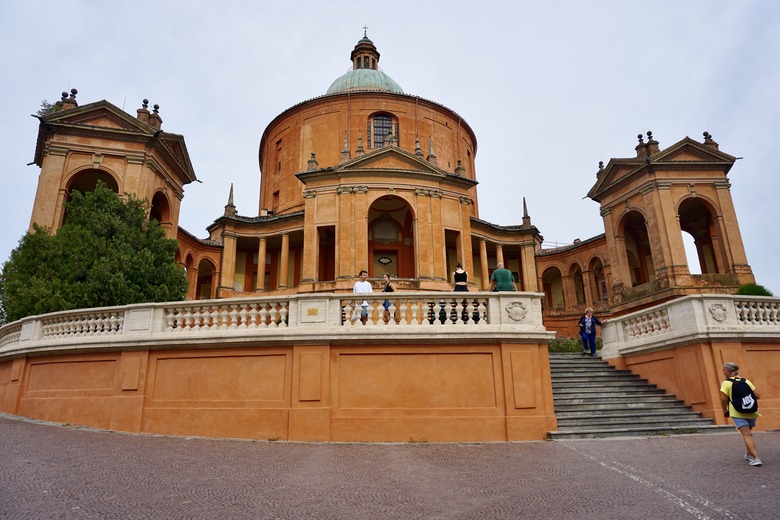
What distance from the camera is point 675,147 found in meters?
24.3

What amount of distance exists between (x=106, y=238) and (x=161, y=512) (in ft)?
42.9

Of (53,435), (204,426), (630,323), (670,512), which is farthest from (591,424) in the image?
(53,435)

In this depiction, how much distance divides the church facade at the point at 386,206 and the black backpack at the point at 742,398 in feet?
55.4

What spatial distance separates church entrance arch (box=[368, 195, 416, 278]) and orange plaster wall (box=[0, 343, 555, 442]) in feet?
58.4

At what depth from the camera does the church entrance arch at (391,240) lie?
27.9 m

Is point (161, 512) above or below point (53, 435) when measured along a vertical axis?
below

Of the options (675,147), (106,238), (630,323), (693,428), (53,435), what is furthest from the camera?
(675,147)

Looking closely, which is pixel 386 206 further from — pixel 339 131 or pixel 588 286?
pixel 588 286

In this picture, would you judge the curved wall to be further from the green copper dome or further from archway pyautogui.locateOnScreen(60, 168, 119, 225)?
archway pyautogui.locateOnScreen(60, 168, 119, 225)

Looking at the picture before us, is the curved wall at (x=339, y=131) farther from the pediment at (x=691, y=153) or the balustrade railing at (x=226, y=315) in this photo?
the balustrade railing at (x=226, y=315)

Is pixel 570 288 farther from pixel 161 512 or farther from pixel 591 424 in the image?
pixel 161 512

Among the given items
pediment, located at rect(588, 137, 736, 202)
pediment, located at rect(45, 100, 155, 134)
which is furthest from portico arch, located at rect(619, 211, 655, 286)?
pediment, located at rect(45, 100, 155, 134)

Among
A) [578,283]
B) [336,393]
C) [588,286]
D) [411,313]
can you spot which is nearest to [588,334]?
[411,313]

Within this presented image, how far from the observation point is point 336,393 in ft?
30.6
